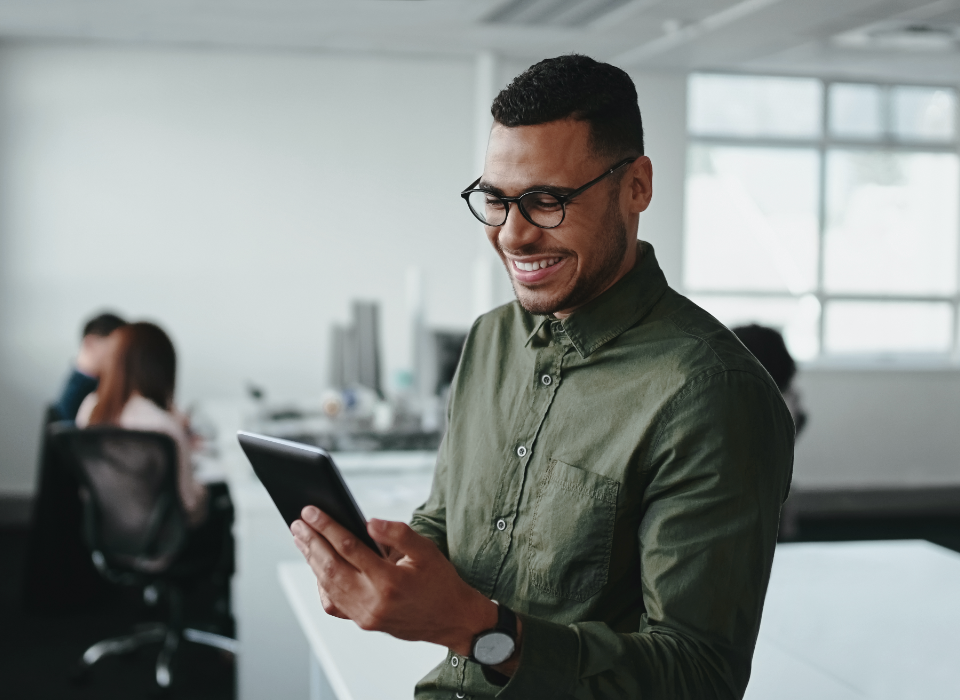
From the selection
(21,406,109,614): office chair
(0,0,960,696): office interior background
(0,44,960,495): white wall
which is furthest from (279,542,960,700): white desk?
(0,44,960,495): white wall

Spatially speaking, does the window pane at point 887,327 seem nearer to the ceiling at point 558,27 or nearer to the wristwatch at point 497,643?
the ceiling at point 558,27

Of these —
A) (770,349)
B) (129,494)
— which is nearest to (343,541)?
(770,349)

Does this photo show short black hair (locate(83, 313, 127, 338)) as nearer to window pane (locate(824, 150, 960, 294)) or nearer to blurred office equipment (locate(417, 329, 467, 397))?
blurred office equipment (locate(417, 329, 467, 397))

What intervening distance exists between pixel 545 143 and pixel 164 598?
401cm

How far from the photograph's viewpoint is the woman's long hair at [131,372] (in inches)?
146

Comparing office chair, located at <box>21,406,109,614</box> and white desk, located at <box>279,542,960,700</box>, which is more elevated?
white desk, located at <box>279,542,960,700</box>

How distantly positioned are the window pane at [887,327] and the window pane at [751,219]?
1.22ft

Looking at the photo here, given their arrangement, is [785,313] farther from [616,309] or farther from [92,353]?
[616,309]

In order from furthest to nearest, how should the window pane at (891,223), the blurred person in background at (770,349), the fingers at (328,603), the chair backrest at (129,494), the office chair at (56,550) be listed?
1. the window pane at (891,223)
2. the office chair at (56,550)
3. the chair backrest at (129,494)
4. the blurred person in background at (770,349)
5. the fingers at (328,603)

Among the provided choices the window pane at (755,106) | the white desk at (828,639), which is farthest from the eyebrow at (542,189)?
the window pane at (755,106)

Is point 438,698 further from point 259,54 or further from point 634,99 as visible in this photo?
point 259,54

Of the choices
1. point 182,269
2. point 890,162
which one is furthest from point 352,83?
point 890,162

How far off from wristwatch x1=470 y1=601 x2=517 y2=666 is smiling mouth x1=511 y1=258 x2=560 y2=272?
43 cm

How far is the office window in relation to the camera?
6.92 metres
